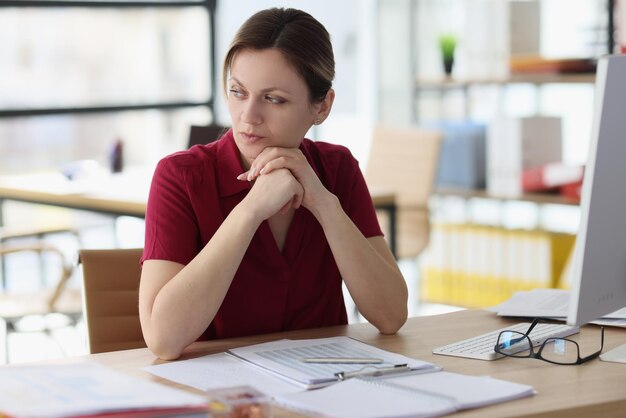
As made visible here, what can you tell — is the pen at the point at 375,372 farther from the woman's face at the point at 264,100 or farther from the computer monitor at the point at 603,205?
the woman's face at the point at 264,100

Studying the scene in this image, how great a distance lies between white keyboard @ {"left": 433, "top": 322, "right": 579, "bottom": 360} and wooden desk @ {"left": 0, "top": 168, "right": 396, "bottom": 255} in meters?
2.15

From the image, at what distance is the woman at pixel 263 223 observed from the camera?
1.91m

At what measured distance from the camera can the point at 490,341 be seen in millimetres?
1935

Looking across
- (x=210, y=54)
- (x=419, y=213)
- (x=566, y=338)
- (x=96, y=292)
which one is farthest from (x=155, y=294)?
(x=210, y=54)

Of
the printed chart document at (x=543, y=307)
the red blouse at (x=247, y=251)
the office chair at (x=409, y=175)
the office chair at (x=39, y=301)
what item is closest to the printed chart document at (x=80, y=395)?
the red blouse at (x=247, y=251)

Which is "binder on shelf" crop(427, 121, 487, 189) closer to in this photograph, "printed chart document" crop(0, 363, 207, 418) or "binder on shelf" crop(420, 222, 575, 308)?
"binder on shelf" crop(420, 222, 575, 308)

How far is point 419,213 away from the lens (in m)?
4.75

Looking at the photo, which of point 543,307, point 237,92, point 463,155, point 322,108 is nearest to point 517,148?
point 463,155

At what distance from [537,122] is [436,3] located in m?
1.19

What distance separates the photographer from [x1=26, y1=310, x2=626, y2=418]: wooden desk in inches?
60.6

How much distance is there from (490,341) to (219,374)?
532 mm

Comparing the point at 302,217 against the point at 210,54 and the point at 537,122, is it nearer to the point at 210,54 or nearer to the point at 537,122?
the point at 537,122

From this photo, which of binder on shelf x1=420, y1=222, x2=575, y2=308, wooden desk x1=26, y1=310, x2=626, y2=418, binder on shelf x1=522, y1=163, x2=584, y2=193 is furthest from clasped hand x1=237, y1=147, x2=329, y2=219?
binder on shelf x1=420, y1=222, x2=575, y2=308

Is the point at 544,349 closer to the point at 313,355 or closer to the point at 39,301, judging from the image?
the point at 313,355
